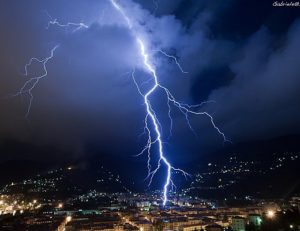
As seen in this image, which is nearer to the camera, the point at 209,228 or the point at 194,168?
the point at 209,228

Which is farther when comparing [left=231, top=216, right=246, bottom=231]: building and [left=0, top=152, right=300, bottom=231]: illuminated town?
[left=0, top=152, right=300, bottom=231]: illuminated town

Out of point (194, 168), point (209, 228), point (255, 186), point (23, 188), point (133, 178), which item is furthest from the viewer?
point (133, 178)

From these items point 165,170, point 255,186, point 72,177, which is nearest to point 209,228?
point 255,186

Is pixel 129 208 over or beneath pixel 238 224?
over

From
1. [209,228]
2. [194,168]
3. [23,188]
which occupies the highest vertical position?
[194,168]

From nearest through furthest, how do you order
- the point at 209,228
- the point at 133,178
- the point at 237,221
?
the point at 209,228, the point at 237,221, the point at 133,178

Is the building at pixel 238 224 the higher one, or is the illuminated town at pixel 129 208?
the illuminated town at pixel 129 208

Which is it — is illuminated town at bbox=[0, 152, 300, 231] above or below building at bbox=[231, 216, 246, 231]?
above

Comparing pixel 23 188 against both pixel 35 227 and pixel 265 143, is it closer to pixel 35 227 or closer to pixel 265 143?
pixel 35 227

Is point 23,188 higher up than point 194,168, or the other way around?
point 194,168

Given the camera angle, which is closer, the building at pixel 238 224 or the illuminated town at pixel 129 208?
the building at pixel 238 224

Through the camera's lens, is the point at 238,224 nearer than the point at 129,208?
Yes
